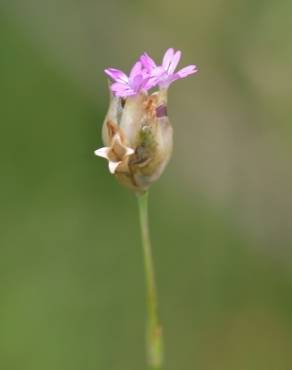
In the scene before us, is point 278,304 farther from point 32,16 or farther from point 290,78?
point 32,16

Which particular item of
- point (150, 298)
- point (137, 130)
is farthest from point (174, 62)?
point (150, 298)

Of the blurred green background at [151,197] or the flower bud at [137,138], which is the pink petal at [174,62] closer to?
the flower bud at [137,138]

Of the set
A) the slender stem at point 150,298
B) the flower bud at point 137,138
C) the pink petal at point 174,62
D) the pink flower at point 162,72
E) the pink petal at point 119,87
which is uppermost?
the pink petal at point 174,62

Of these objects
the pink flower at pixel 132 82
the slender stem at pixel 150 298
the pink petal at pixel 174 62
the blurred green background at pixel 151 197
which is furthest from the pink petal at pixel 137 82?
the blurred green background at pixel 151 197

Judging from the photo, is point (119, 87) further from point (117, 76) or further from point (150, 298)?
point (150, 298)

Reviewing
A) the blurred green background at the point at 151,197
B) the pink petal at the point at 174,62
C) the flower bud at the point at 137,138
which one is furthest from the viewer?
the blurred green background at the point at 151,197

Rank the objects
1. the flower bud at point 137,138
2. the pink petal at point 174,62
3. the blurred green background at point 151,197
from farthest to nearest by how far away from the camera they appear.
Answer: the blurred green background at point 151,197
the pink petal at point 174,62
the flower bud at point 137,138
